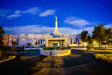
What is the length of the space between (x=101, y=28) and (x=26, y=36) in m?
38.7

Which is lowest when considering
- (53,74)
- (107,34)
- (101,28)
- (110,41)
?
(53,74)

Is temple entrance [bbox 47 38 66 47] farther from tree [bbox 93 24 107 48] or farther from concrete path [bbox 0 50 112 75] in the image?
concrete path [bbox 0 50 112 75]

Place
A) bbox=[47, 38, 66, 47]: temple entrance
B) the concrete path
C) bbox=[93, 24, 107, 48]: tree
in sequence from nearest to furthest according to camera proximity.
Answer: the concrete path, bbox=[47, 38, 66, 47]: temple entrance, bbox=[93, 24, 107, 48]: tree

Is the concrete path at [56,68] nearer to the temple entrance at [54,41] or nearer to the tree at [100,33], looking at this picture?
the temple entrance at [54,41]

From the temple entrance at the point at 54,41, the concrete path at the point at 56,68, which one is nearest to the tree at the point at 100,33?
the temple entrance at the point at 54,41

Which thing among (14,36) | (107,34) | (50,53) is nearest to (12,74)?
(50,53)

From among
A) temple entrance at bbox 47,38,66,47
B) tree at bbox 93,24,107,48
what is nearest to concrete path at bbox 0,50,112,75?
temple entrance at bbox 47,38,66,47

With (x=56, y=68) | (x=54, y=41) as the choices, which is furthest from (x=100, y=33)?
(x=56, y=68)

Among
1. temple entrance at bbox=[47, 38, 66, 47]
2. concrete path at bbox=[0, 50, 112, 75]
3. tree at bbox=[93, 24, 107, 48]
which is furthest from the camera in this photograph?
tree at bbox=[93, 24, 107, 48]

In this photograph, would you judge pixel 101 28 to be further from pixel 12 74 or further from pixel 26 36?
pixel 26 36

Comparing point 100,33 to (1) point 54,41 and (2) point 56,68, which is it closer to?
(1) point 54,41

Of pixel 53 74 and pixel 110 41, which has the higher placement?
pixel 110 41

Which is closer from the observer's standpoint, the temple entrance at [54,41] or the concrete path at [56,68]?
the concrete path at [56,68]

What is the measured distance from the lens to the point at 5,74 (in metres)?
5.09
